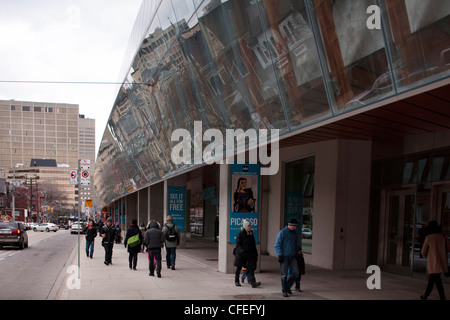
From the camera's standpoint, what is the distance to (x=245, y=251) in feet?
36.7

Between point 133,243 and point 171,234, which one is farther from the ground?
point 171,234

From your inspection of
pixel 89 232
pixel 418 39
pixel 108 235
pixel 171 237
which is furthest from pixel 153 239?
pixel 418 39

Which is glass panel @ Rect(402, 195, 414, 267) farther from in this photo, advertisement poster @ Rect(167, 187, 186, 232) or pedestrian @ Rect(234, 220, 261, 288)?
advertisement poster @ Rect(167, 187, 186, 232)

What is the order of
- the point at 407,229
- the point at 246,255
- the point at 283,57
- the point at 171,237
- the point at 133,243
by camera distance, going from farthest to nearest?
the point at 133,243 → the point at 171,237 → the point at 407,229 → the point at 246,255 → the point at 283,57

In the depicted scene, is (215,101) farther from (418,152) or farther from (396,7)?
(396,7)

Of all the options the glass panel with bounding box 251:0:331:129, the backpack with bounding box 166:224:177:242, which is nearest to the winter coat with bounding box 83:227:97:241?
the backpack with bounding box 166:224:177:242

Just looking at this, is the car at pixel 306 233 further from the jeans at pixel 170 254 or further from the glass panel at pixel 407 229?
the jeans at pixel 170 254

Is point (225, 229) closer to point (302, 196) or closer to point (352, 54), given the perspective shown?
point (302, 196)

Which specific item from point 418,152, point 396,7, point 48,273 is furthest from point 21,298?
point 418,152

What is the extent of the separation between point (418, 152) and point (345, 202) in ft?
9.57

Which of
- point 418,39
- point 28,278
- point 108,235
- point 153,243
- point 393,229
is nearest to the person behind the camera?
point 418,39

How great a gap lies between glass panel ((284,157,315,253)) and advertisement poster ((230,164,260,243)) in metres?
Result: 4.22

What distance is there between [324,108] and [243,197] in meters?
5.19

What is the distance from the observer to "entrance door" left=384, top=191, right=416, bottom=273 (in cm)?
1320
